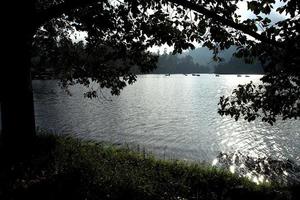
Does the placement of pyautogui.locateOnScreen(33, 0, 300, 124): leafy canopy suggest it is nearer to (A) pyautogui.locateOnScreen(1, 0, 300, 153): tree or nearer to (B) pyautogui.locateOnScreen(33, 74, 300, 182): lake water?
(A) pyautogui.locateOnScreen(1, 0, 300, 153): tree

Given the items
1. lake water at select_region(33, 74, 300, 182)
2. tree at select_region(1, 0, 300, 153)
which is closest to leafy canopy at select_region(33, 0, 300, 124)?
tree at select_region(1, 0, 300, 153)

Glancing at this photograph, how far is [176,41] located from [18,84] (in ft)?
20.0

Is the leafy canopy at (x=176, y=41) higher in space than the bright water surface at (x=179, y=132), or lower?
higher

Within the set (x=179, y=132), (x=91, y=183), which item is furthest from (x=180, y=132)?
(x=91, y=183)

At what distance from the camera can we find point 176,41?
13.0 m

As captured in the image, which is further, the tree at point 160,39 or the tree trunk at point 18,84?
the tree trunk at point 18,84

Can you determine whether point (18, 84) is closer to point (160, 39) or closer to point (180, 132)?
point (160, 39)

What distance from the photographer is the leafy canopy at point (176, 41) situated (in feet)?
27.6

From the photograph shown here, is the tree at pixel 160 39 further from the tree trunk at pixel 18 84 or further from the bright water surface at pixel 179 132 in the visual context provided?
the bright water surface at pixel 179 132

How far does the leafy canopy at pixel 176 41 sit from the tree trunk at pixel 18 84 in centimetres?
65

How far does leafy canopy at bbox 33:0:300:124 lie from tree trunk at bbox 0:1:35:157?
0.65 m

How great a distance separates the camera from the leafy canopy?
841cm

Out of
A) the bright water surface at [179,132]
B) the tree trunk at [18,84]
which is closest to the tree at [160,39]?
the tree trunk at [18,84]

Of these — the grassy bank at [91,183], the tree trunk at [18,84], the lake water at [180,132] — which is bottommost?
the lake water at [180,132]
